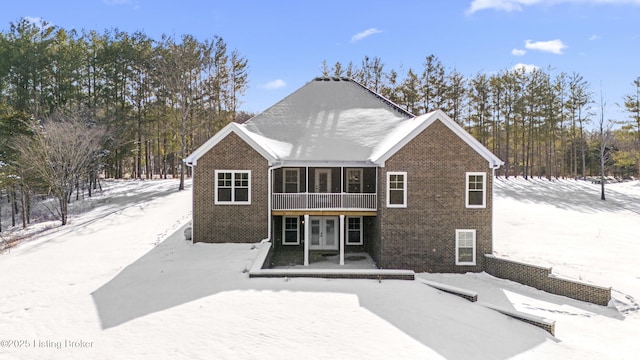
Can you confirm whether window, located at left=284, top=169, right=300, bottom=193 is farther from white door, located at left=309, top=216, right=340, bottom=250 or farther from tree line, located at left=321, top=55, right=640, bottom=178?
tree line, located at left=321, top=55, right=640, bottom=178

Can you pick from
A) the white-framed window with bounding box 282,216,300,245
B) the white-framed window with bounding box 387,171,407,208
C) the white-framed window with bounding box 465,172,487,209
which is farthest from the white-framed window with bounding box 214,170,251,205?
the white-framed window with bounding box 465,172,487,209

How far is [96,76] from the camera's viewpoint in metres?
36.1

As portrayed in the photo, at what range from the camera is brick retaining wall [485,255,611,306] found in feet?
39.8

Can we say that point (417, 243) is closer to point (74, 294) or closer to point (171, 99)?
point (74, 294)

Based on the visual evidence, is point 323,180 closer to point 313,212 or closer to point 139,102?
point 313,212

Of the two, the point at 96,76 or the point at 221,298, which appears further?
the point at 96,76

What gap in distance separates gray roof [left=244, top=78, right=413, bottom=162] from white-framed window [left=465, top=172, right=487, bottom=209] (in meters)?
4.76

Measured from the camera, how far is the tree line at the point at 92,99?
878 inches

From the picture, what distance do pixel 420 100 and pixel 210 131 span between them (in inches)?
951

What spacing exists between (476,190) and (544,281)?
4367 millimetres

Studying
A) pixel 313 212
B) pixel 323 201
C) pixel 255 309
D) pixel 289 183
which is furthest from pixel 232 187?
pixel 255 309

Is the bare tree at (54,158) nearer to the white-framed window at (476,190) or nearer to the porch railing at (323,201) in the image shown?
the porch railing at (323,201)

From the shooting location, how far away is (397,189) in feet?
51.5

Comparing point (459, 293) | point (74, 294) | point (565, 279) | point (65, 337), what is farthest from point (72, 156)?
point (565, 279)
